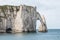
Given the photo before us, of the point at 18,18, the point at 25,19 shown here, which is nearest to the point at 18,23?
the point at 18,18

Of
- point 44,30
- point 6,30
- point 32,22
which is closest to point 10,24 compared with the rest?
point 6,30

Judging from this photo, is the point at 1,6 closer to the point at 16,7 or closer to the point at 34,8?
the point at 16,7

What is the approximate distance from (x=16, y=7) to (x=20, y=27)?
1288cm

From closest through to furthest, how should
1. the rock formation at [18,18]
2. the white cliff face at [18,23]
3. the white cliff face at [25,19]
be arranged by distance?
the white cliff face at [18,23], the white cliff face at [25,19], the rock formation at [18,18]

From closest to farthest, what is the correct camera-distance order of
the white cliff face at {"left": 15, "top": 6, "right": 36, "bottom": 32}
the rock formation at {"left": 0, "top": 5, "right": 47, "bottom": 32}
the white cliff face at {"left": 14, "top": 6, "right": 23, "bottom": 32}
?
the white cliff face at {"left": 14, "top": 6, "right": 23, "bottom": 32}, the white cliff face at {"left": 15, "top": 6, "right": 36, "bottom": 32}, the rock formation at {"left": 0, "top": 5, "right": 47, "bottom": 32}

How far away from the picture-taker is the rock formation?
12775 cm

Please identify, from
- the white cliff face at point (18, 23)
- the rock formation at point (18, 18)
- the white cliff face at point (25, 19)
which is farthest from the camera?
the rock formation at point (18, 18)

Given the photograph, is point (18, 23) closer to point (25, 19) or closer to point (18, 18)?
point (18, 18)

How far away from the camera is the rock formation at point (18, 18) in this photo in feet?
419

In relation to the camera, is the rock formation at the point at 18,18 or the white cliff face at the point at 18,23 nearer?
the white cliff face at the point at 18,23

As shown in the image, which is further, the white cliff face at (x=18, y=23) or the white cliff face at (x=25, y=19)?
the white cliff face at (x=25, y=19)

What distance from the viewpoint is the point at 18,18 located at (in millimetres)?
128875

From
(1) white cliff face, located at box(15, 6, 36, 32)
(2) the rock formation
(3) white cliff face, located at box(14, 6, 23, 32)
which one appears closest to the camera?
(3) white cliff face, located at box(14, 6, 23, 32)

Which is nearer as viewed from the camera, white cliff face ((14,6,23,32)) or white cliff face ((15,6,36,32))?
white cliff face ((14,6,23,32))
